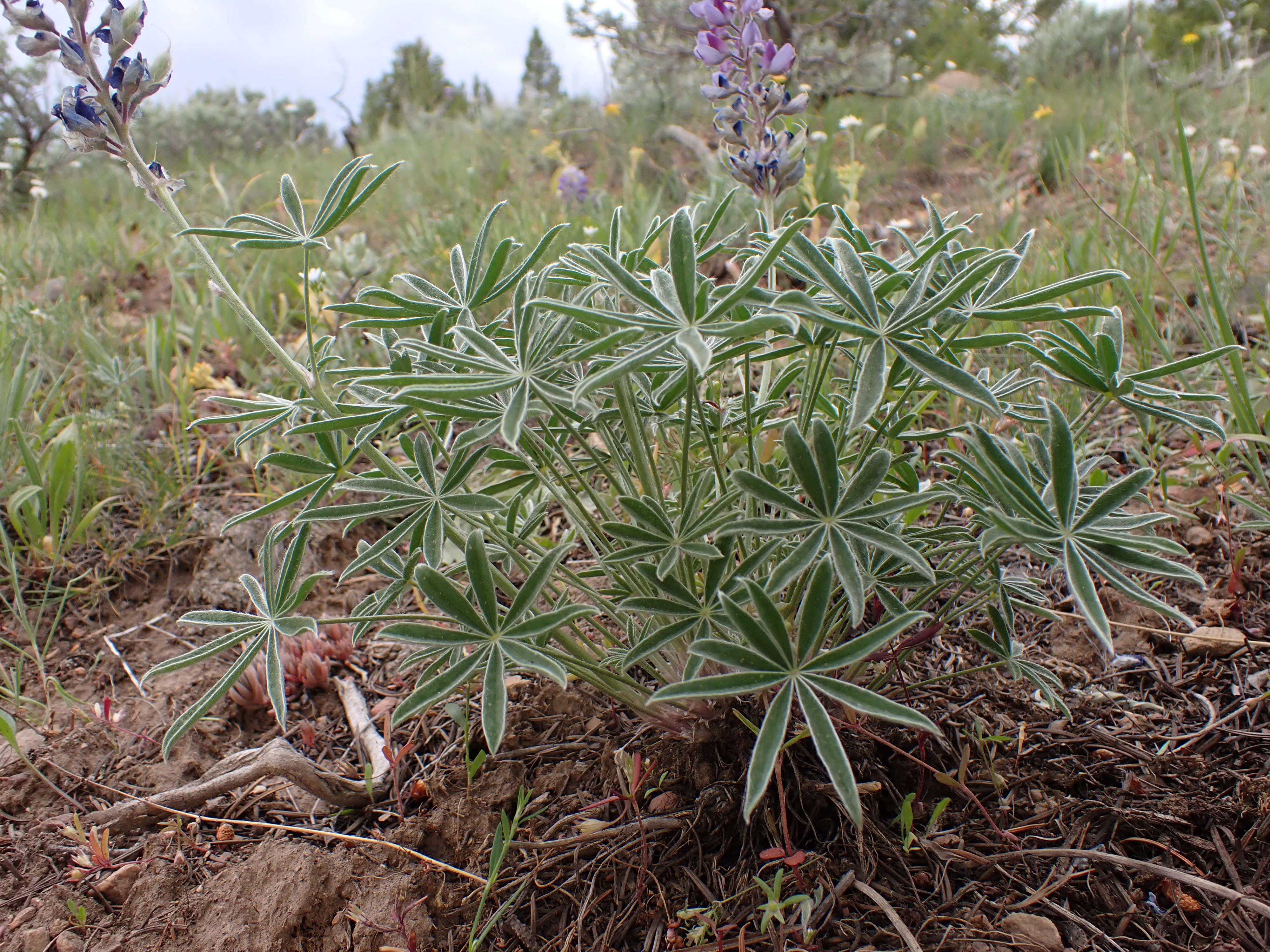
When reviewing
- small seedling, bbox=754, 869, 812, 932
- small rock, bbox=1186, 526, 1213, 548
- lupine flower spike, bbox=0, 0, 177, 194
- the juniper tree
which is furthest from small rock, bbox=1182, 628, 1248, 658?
the juniper tree

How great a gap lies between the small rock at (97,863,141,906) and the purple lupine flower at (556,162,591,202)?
386 cm

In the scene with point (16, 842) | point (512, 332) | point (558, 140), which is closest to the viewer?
point (512, 332)

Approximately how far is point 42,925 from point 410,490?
3.52ft

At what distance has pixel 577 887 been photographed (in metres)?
1.42

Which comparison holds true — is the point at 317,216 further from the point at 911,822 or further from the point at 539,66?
the point at 539,66

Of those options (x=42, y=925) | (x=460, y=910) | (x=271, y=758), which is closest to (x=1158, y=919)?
(x=460, y=910)

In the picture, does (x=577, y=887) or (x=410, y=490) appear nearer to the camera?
(x=410, y=490)

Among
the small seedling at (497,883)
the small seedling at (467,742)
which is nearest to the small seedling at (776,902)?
the small seedling at (497,883)

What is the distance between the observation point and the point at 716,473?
1.31 m

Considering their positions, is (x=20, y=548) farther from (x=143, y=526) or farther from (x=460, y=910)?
(x=460, y=910)

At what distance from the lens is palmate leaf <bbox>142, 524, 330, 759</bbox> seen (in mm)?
1185

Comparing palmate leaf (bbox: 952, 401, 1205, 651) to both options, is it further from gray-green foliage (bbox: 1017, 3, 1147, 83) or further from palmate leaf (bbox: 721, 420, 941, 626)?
gray-green foliage (bbox: 1017, 3, 1147, 83)

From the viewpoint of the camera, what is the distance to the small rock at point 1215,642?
1.73m

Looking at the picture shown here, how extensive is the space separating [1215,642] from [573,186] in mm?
3781
